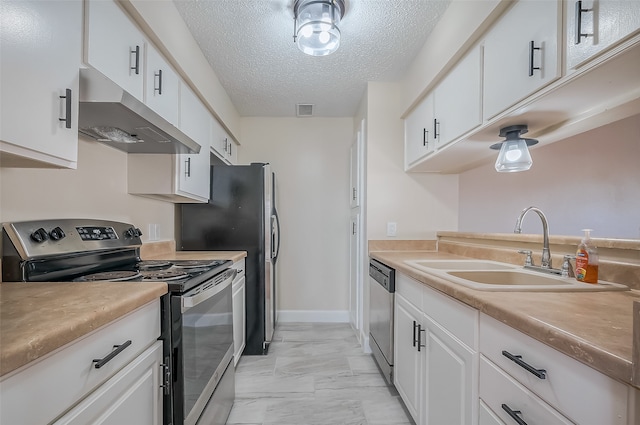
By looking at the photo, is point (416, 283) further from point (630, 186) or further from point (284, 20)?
point (284, 20)

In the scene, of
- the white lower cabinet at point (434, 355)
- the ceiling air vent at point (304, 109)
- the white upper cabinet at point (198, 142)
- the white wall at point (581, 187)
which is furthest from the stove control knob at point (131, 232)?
the white wall at point (581, 187)

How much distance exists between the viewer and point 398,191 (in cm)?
274

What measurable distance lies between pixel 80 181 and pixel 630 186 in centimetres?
257

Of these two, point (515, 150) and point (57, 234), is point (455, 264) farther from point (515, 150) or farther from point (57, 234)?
point (57, 234)

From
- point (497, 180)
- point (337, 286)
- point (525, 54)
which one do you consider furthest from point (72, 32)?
point (337, 286)

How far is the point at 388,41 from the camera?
218cm

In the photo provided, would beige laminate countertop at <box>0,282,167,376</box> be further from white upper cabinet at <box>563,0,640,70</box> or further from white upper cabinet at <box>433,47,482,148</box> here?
white upper cabinet at <box>433,47,482,148</box>

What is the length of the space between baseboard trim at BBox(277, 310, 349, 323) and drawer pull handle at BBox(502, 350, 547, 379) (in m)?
2.90

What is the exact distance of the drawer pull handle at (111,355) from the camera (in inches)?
30.9

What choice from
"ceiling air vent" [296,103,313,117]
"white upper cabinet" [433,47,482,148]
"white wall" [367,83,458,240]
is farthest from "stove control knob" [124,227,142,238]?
"ceiling air vent" [296,103,313,117]

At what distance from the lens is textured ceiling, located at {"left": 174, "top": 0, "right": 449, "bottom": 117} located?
1.85m

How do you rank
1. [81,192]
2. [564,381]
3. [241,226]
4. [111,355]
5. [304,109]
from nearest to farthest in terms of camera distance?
[564,381], [111,355], [81,192], [241,226], [304,109]

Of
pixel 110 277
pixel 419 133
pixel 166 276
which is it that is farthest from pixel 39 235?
pixel 419 133

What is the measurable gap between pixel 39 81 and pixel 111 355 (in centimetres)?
82
